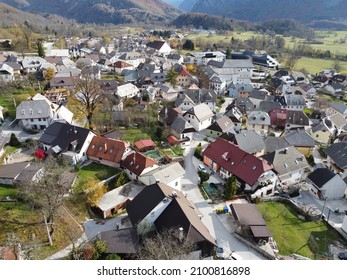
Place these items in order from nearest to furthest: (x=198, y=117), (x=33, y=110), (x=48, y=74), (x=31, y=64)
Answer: (x=33, y=110), (x=198, y=117), (x=48, y=74), (x=31, y=64)

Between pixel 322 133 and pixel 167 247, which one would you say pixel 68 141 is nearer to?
pixel 167 247

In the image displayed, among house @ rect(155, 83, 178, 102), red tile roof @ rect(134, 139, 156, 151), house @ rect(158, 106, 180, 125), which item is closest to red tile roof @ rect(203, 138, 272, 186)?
red tile roof @ rect(134, 139, 156, 151)

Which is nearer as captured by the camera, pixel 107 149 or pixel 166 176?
pixel 166 176

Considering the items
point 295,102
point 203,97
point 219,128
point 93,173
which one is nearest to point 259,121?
point 219,128

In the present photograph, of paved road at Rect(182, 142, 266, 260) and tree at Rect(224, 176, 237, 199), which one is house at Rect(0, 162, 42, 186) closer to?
paved road at Rect(182, 142, 266, 260)

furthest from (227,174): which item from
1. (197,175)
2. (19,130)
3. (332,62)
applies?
(332,62)

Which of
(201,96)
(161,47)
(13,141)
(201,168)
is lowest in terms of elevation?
A: (201,168)
